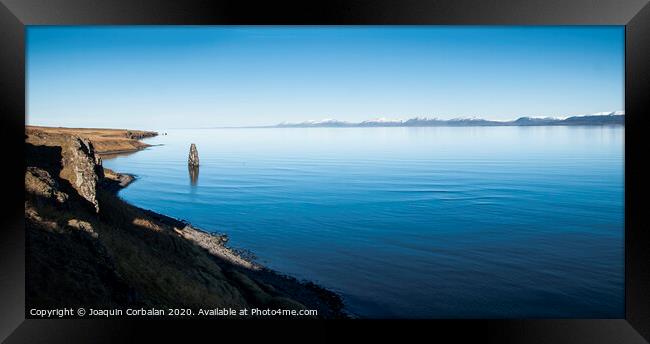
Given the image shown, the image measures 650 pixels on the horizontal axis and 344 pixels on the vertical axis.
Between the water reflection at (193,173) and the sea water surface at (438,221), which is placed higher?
the water reflection at (193,173)

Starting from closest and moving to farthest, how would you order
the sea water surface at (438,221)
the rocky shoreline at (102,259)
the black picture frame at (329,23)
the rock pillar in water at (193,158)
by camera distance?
the black picture frame at (329,23), the rocky shoreline at (102,259), the sea water surface at (438,221), the rock pillar in water at (193,158)

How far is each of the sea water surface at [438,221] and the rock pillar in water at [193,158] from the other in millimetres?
992

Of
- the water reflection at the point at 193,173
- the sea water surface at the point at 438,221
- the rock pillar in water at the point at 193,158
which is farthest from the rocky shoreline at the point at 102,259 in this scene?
the rock pillar in water at the point at 193,158

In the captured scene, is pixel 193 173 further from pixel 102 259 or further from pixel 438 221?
pixel 102 259

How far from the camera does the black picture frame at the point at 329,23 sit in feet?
29.9

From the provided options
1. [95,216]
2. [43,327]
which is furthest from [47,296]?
A: [95,216]

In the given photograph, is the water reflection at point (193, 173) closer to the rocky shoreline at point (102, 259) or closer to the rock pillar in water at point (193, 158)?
the rock pillar in water at point (193, 158)

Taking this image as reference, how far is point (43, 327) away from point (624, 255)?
14.5 metres

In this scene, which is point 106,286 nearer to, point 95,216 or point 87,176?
point 95,216

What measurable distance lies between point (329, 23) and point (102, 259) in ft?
29.9

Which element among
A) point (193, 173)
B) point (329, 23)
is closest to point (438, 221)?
point (329, 23)

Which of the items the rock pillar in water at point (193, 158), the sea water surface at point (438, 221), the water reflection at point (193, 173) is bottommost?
the sea water surface at point (438, 221)

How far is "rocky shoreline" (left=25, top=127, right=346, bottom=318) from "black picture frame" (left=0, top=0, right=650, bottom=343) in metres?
0.52

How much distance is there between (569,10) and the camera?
360 inches
